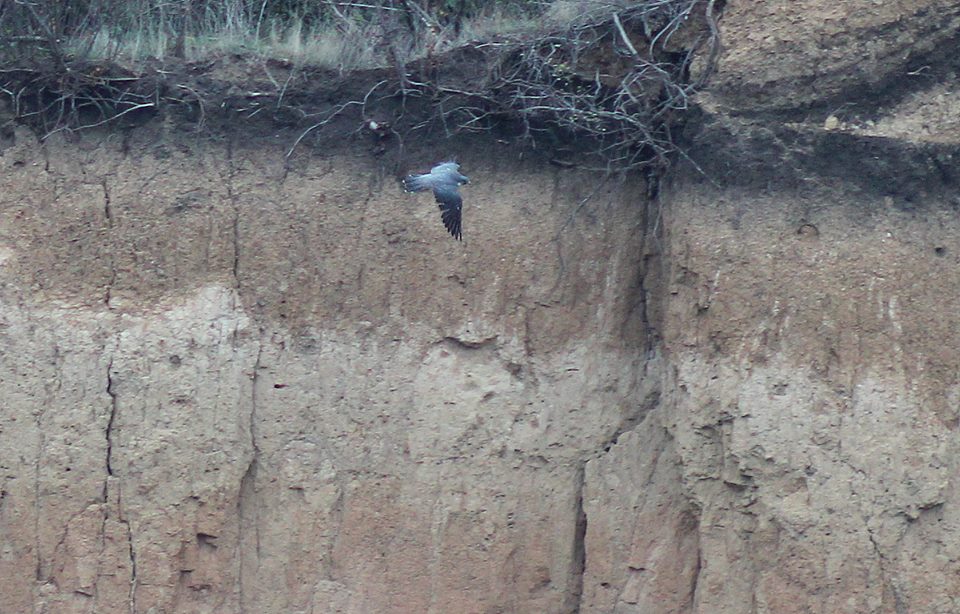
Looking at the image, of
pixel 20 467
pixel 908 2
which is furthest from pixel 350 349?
pixel 908 2

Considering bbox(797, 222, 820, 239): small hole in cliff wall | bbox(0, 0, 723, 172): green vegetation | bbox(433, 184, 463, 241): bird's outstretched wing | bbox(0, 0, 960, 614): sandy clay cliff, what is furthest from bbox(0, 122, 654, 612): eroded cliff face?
bbox(797, 222, 820, 239): small hole in cliff wall

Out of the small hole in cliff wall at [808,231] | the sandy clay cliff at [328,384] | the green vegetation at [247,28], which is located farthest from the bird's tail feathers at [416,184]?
the small hole in cliff wall at [808,231]

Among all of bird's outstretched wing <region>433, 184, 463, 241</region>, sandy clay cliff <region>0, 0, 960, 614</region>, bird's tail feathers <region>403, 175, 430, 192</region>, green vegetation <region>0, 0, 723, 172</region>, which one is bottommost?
sandy clay cliff <region>0, 0, 960, 614</region>

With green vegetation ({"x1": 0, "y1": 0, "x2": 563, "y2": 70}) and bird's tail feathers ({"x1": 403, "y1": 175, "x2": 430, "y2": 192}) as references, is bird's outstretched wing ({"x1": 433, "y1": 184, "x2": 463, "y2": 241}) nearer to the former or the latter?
bird's tail feathers ({"x1": 403, "y1": 175, "x2": 430, "y2": 192})

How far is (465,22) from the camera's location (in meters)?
5.22

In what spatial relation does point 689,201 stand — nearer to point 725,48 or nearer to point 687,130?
point 687,130

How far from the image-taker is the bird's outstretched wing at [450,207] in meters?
4.75

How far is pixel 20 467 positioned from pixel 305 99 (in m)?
1.97

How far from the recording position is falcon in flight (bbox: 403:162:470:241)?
4.75 metres

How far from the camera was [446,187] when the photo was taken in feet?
15.8

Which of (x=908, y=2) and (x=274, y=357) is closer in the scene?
(x=908, y=2)

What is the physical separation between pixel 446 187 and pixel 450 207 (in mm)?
96

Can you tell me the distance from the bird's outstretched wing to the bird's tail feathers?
2.1 inches

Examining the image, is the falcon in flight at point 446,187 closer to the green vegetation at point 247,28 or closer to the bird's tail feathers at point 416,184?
the bird's tail feathers at point 416,184
